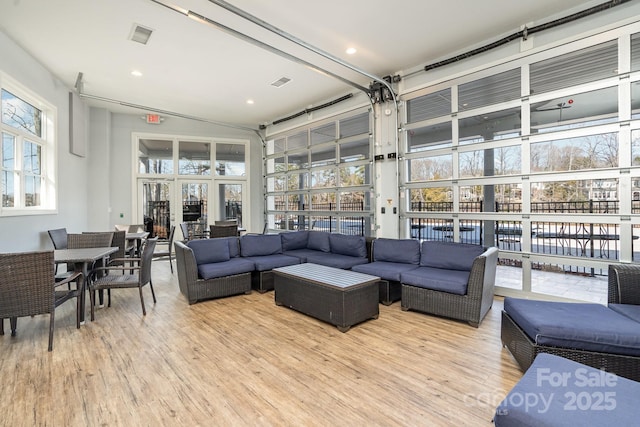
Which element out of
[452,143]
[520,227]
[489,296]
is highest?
[452,143]

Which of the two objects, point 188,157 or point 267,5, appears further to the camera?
point 188,157

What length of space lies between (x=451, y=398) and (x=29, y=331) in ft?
13.3

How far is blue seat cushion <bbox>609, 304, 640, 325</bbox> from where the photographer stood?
232cm

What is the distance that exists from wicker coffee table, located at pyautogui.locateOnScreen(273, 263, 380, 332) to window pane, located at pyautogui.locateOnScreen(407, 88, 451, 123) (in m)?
3.14

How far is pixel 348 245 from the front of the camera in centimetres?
507

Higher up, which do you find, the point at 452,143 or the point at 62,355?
the point at 452,143

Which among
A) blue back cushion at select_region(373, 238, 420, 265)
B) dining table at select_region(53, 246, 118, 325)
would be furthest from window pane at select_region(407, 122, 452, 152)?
dining table at select_region(53, 246, 118, 325)

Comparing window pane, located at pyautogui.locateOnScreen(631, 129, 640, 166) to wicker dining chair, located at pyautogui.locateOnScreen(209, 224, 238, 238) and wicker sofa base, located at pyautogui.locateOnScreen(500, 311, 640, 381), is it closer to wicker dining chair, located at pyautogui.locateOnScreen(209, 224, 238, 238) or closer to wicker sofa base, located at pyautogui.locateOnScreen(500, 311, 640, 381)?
wicker sofa base, located at pyautogui.locateOnScreen(500, 311, 640, 381)

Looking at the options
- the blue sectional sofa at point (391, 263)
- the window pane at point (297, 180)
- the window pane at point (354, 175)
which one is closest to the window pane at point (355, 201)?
the window pane at point (354, 175)

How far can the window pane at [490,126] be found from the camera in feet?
14.1

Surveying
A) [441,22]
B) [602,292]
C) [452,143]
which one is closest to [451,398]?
[602,292]

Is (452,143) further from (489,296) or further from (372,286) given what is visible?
(372,286)

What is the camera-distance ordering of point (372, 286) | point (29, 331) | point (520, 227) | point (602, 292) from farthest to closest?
point (520, 227)
point (602, 292)
point (372, 286)
point (29, 331)

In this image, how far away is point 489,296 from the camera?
3.64 m
